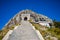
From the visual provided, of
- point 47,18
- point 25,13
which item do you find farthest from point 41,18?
point 25,13

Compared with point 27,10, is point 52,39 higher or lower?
lower

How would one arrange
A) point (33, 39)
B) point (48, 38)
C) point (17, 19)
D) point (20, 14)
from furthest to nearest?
point (20, 14)
point (17, 19)
point (48, 38)
point (33, 39)

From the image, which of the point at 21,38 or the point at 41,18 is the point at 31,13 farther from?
the point at 21,38

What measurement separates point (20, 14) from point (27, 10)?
3157 mm

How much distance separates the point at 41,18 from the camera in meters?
50.1

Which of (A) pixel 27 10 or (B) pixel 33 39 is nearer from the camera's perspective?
(B) pixel 33 39

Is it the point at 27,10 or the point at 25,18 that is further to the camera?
the point at 27,10

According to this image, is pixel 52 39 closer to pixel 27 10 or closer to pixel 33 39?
pixel 33 39

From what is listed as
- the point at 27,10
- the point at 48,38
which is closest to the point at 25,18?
the point at 27,10

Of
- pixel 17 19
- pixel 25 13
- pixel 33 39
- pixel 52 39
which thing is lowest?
pixel 33 39

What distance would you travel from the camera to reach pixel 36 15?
5138cm

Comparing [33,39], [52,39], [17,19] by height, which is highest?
[17,19]

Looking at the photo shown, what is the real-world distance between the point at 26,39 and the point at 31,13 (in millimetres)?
34492

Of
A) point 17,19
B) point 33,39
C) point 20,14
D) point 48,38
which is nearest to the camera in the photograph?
point 33,39
